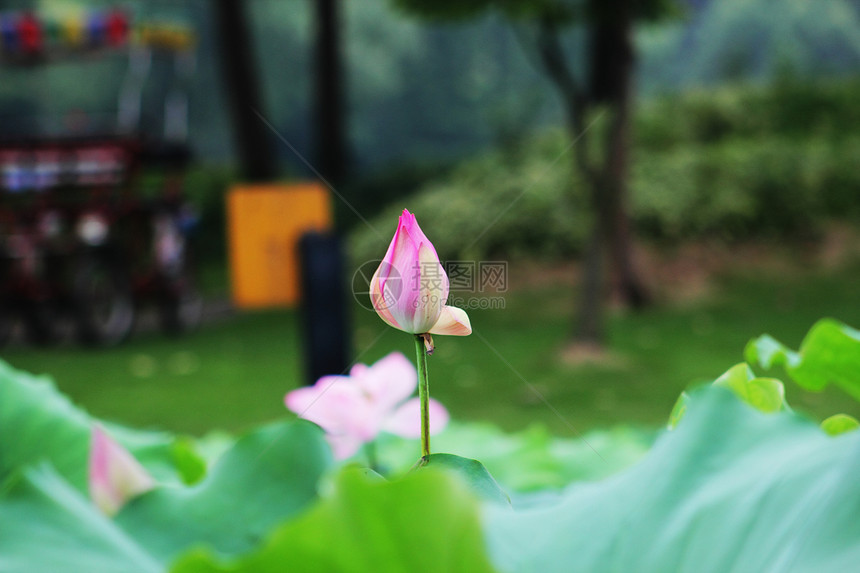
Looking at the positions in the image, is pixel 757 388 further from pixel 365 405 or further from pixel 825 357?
pixel 365 405

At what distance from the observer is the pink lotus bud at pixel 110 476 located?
0.43 m

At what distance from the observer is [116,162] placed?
464 cm

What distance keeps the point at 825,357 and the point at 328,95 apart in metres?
6.84

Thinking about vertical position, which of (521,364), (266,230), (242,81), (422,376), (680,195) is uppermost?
(422,376)

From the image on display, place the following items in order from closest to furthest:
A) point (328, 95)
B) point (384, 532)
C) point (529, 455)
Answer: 1. point (384, 532)
2. point (529, 455)
3. point (328, 95)

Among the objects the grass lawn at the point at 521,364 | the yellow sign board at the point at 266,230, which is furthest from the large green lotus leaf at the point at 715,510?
the grass lawn at the point at 521,364

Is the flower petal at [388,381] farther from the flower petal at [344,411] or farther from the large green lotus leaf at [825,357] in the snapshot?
the large green lotus leaf at [825,357]

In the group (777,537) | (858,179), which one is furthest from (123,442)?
(858,179)

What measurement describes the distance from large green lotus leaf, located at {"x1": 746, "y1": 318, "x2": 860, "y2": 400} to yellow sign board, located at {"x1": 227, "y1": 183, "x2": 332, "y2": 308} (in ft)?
3.70

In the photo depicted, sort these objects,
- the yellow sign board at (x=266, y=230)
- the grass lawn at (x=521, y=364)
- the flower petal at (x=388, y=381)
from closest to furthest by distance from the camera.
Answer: the flower petal at (x=388, y=381), the yellow sign board at (x=266, y=230), the grass lawn at (x=521, y=364)

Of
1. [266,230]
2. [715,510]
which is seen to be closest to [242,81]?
[266,230]

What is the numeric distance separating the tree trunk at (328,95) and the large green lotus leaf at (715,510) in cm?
602

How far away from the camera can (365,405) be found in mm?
527

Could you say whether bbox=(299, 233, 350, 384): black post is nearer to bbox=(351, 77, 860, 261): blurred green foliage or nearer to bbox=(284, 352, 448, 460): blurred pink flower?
bbox=(284, 352, 448, 460): blurred pink flower
